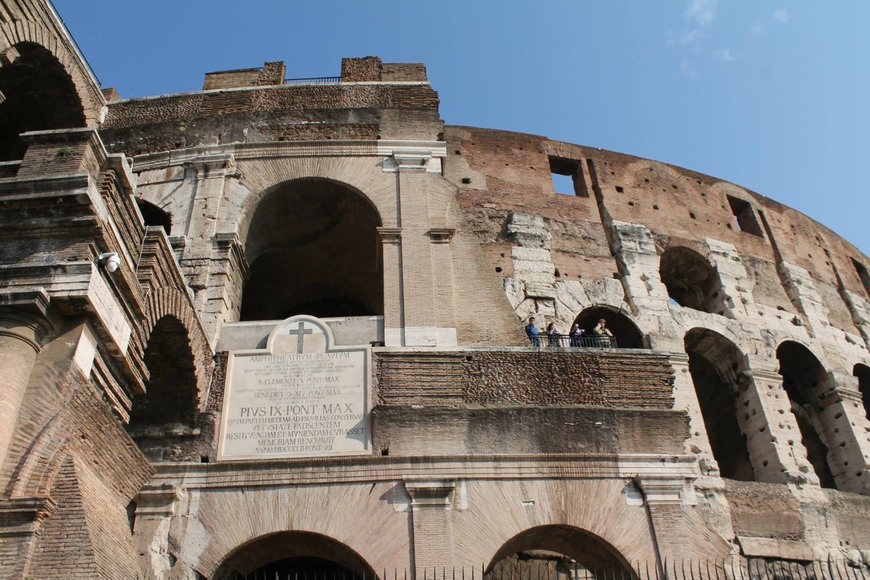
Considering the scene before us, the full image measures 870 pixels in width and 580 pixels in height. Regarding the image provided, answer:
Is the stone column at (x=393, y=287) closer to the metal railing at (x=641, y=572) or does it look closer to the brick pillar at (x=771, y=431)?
the metal railing at (x=641, y=572)

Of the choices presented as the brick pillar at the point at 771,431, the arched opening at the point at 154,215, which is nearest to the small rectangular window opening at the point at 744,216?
the brick pillar at the point at 771,431

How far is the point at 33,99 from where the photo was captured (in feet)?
36.2

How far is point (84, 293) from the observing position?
19.4 feet

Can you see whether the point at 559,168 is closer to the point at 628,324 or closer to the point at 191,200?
the point at 628,324

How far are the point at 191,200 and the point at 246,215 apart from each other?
0.81 m

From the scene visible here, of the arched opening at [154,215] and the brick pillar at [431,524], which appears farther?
the arched opening at [154,215]

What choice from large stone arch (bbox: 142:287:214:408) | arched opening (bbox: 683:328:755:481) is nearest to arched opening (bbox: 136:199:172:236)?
large stone arch (bbox: 142:287:214:408)

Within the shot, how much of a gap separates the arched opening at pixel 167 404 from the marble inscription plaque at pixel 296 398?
1.40 feet

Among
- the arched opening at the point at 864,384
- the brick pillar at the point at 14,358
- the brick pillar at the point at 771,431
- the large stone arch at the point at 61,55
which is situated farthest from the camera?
the arched opening at the point at 864,384

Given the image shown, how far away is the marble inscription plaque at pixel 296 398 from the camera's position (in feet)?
29.3

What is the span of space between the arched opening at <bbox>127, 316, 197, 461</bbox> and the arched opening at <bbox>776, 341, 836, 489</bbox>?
1036cm

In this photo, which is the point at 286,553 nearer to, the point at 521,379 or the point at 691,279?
the point at 521,379

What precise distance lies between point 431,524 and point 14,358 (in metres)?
4.40

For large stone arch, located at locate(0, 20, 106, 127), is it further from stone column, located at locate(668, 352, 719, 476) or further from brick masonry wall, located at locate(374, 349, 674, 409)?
stone column, located at locate(668, 352, 719, 476)
